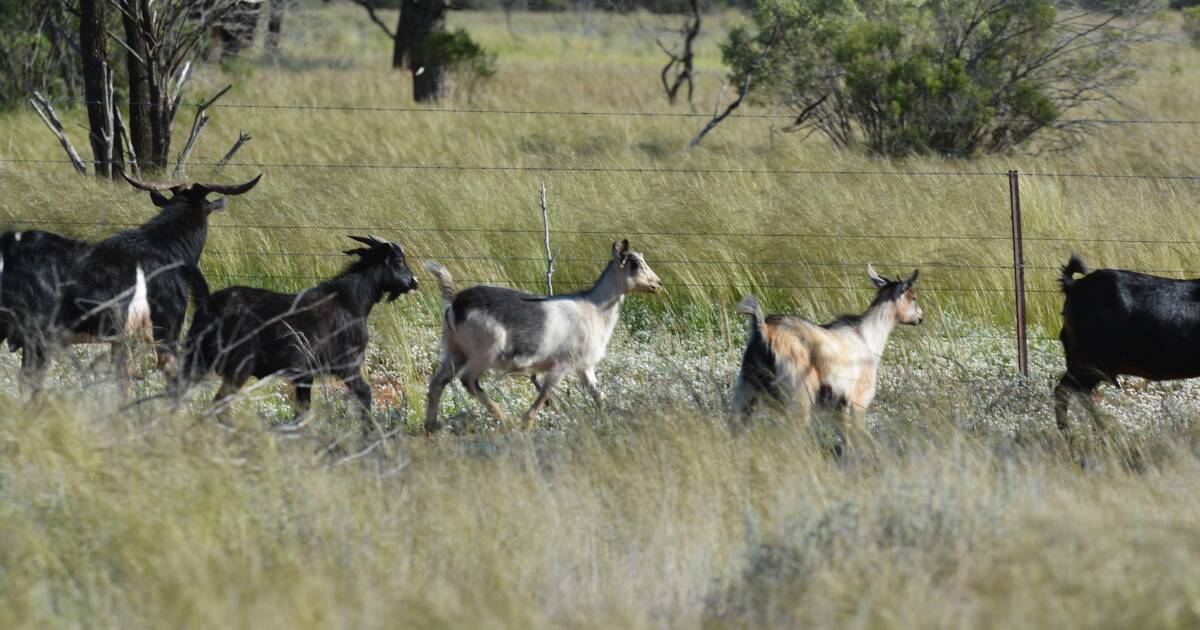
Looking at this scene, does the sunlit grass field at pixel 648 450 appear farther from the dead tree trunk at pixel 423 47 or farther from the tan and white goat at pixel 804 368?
the dead tree trunk at pixel 423 47

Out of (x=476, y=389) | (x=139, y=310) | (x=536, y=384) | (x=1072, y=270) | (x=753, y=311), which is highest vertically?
(x=1072, y=270)

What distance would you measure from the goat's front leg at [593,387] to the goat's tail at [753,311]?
3.50ft

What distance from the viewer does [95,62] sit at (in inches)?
526

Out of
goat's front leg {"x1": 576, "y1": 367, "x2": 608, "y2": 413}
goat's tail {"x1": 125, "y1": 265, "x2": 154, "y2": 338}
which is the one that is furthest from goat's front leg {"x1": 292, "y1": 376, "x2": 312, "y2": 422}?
goat's front leg {"x1": 576, "y1": 367, "x2": 608, "y2": 413}

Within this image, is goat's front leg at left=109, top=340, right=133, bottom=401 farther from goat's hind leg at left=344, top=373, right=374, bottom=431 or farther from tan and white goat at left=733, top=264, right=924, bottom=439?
tan and white goat at left=733, top=264, right=924, bottom=439

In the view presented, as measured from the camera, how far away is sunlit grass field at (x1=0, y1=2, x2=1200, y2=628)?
4.77m

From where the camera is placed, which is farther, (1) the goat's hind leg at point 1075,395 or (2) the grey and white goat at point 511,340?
(2) the grey and white goat at point 511,340

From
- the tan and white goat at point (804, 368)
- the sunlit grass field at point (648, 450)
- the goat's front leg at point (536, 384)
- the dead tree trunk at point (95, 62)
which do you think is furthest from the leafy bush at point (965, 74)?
the tan and white goat at point (804, 368)

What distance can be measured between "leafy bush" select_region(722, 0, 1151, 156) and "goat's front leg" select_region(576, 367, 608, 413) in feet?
24.9

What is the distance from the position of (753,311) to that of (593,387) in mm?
1476

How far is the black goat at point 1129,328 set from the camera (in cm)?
805

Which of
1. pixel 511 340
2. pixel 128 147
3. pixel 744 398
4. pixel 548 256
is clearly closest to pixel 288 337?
pixel 511 340

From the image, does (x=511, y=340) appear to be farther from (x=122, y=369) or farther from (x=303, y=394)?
(x=122, y=369)

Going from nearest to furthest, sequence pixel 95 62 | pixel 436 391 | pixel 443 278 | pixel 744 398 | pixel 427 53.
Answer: pixel 744 398, pixel 436 391, pixel 443 278, pixel 95 62, pixel 427 53
